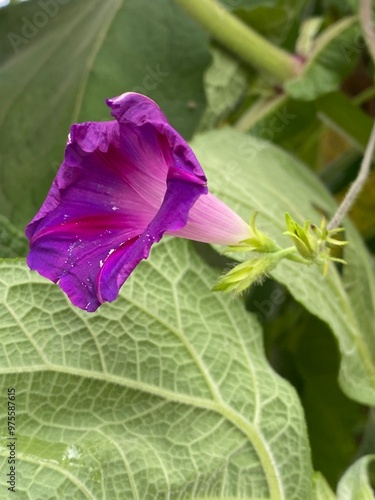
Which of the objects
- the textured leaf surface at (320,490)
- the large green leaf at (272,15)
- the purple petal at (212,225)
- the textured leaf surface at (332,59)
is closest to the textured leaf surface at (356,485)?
the textured leaf surface at (320,490)

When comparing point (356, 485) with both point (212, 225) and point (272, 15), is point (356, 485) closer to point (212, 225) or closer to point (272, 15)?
point (212, 225)

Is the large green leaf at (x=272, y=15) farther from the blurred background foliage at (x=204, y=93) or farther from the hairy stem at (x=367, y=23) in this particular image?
the hairy stem at (x=367, y=23)

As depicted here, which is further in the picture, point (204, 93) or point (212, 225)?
point (204, 93)

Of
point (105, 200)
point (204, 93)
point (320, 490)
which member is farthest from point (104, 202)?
point (204, 93)

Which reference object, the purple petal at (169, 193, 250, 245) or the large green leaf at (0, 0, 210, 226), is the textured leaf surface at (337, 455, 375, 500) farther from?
the large green leaf at (0, 0, 210, 226)

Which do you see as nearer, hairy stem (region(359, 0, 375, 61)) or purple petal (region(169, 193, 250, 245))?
purple petal (region(169, 193, 250, 245))

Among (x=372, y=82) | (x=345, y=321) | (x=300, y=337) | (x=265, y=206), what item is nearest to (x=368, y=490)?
(x=345, y=321)

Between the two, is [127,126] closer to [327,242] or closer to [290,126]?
[327,242]

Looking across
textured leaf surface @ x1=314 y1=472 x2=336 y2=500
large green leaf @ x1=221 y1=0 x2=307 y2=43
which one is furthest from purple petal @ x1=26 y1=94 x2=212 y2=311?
large green leaf @ x1=221 y1=0 x2=307 y2=43
